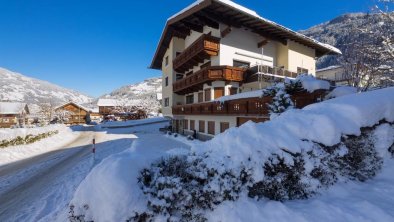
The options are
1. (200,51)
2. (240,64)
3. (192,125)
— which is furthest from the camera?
(192,125)

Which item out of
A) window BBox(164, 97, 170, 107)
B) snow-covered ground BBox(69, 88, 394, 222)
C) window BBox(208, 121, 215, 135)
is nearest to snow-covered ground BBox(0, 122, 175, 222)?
snow-covered ground BBox(69, 88, 394, 222)

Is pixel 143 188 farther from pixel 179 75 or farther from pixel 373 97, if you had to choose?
pixel 179 75

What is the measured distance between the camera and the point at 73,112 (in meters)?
70.9

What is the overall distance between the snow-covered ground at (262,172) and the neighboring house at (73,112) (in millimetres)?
73390

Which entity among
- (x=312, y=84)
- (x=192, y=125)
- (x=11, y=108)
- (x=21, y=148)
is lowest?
(x=21, y=148)

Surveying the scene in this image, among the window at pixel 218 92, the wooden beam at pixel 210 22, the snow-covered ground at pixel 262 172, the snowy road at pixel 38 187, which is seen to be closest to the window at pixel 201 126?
the window at pixel 218 92

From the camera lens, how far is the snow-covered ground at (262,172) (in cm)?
407

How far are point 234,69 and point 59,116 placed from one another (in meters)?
63.7

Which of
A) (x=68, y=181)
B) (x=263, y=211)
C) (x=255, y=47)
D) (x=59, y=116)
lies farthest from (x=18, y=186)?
(x=59, y=116)

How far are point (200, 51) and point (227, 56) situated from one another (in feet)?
9.45

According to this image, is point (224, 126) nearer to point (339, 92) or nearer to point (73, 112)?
point (339, 92)

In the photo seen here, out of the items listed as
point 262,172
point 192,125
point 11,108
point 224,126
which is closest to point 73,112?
point 11,108

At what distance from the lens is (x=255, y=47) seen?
24.0 metres

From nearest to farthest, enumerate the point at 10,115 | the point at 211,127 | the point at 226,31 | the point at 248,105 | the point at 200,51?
the point at 248,105
the point at 226,31
the point at 200,51
the point at 211,127
the point at 10,115
